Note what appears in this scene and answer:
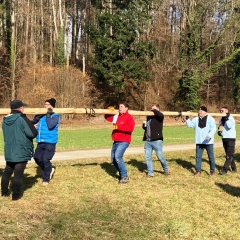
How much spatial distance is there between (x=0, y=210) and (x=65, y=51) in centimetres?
3458

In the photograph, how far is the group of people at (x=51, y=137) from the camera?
7.04 meters

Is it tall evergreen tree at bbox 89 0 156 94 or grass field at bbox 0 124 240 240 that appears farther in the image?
tall evergreen tree at bbox 89 0 156 94

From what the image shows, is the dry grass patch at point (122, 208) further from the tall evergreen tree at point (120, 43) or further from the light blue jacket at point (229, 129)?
the tall evergreen tree at point (120, 43)

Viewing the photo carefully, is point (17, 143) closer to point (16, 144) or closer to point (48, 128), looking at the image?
point (16, 144)

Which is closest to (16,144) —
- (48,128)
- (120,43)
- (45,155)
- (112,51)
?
(48,128)

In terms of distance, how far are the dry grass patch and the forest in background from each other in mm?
25580

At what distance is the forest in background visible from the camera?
36938mm

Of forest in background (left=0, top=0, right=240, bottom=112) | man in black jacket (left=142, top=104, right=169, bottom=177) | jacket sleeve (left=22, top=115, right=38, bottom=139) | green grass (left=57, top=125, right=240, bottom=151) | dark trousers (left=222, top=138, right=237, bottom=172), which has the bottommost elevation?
green grass (left=57, top=125, right=240, bottom=151)

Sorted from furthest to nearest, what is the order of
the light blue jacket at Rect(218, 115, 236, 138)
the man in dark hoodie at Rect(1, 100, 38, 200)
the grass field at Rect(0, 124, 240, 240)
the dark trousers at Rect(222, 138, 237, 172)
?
1. the light blue jacket at Rect(218, 115, 236, 138)
2. the dark trousers at Rect(222, 138, 237, 172)
3. the man in dark hoodie at Rect(1, 100, 38, 200)
4. the grass field at Rect(0, 124, 240, 240)

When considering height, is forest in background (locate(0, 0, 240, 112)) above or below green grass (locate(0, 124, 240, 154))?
above

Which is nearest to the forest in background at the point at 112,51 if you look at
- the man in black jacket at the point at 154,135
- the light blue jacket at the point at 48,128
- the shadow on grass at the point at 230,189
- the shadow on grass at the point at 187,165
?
the shadow on grass at the point at 187,165

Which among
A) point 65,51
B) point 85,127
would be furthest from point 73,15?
point 85,127

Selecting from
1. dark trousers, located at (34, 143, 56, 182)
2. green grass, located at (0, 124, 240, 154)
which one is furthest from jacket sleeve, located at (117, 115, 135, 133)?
green grass, located at (0, 124, 240, 154)

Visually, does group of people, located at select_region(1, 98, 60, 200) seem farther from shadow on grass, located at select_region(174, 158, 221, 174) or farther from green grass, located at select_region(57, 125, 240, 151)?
green grass, located at select_region(57, 125, 240, 151)
